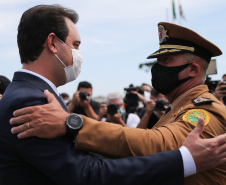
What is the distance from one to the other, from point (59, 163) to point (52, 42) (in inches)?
34.1

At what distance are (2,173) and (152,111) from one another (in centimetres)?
387

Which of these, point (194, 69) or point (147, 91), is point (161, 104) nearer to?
point (194, 69)

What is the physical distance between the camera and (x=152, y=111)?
17.9 feet

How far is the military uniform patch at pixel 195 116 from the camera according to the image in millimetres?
2054

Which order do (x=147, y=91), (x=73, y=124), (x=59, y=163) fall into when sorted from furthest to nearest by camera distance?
(x=147, y=91) → (x=73, y=124) → (x=59, y=163)

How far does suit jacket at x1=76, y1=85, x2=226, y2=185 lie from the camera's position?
6.14ft

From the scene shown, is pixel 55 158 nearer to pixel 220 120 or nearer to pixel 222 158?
pixel 222 158

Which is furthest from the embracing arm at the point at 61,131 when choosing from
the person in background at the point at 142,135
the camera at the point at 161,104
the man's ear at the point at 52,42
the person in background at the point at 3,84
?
the camera at the point at 161,104

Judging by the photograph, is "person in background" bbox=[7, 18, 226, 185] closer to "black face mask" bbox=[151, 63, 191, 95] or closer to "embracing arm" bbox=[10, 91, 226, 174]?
"embracing arm" bbox=[10, 91, 226, 174]

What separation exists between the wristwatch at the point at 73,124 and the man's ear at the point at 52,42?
552mm

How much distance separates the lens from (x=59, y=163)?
169 centimetres

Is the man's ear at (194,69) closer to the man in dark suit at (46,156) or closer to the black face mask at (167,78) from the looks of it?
the black face mask at (167,78)

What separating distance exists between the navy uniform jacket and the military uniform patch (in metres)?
0.32

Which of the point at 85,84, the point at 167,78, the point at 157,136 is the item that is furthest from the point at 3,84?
the point at 157,136
